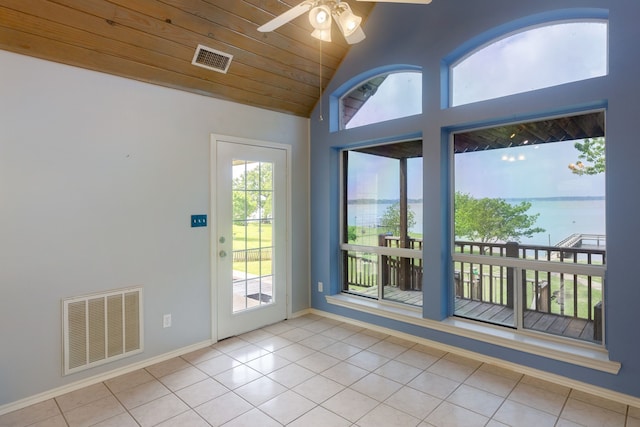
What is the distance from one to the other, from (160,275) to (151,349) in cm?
65

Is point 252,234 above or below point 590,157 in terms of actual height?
below

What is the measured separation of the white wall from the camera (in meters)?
2.41

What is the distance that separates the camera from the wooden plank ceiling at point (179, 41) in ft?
7.69

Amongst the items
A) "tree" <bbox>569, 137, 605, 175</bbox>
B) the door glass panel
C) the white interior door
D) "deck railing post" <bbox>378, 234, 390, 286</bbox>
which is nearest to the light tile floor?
the white interior door

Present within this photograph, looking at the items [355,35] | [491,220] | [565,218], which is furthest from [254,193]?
[565,218]

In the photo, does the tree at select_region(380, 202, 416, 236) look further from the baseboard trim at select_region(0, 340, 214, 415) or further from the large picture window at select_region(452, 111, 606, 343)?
the baseboard trim at select_region(0, 340, 214, 415)

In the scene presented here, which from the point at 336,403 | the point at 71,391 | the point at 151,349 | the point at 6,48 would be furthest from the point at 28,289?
the point at 336,403

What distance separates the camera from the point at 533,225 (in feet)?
9.55

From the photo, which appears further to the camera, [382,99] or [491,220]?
[382,99]

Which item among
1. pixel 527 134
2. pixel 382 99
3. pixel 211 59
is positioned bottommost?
pixel 527 134

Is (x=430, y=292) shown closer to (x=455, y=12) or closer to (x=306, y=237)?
(x=306, y=237)

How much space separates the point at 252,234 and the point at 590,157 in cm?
312

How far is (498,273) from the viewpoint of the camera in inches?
125

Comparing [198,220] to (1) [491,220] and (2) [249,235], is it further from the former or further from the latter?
(1) [491,220]
